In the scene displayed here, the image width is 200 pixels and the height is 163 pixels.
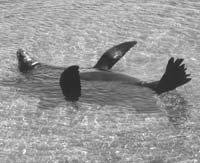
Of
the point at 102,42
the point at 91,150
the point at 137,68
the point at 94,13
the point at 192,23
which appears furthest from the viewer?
the point at 94,13

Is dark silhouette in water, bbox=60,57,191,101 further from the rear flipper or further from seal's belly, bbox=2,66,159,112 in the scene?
seal's belly, bbox=2,66,159,112

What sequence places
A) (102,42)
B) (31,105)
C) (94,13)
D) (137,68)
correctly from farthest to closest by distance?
1. (94,13)
2. (102,42)
3. (137,68)
4. (31,105)

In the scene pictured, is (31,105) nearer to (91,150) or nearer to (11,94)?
(11,94)

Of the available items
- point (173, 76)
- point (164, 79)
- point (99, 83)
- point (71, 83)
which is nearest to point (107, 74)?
point (99, 83)

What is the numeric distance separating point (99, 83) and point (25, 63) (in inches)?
49.2

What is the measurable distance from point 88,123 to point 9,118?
38.7 inches

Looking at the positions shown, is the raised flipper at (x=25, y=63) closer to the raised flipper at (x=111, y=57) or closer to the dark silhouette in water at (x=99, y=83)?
the dark silhouette in water at (x=99, y=83)

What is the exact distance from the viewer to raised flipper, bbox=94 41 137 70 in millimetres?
7270

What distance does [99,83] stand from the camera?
6891mm

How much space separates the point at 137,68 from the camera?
7.46 meters

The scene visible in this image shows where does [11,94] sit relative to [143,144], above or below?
below

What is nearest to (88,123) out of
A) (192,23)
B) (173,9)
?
(192,23)

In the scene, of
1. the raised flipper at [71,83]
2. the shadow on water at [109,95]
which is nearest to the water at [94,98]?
the shadow on water at [109,95]

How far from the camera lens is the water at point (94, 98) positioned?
214 inches
